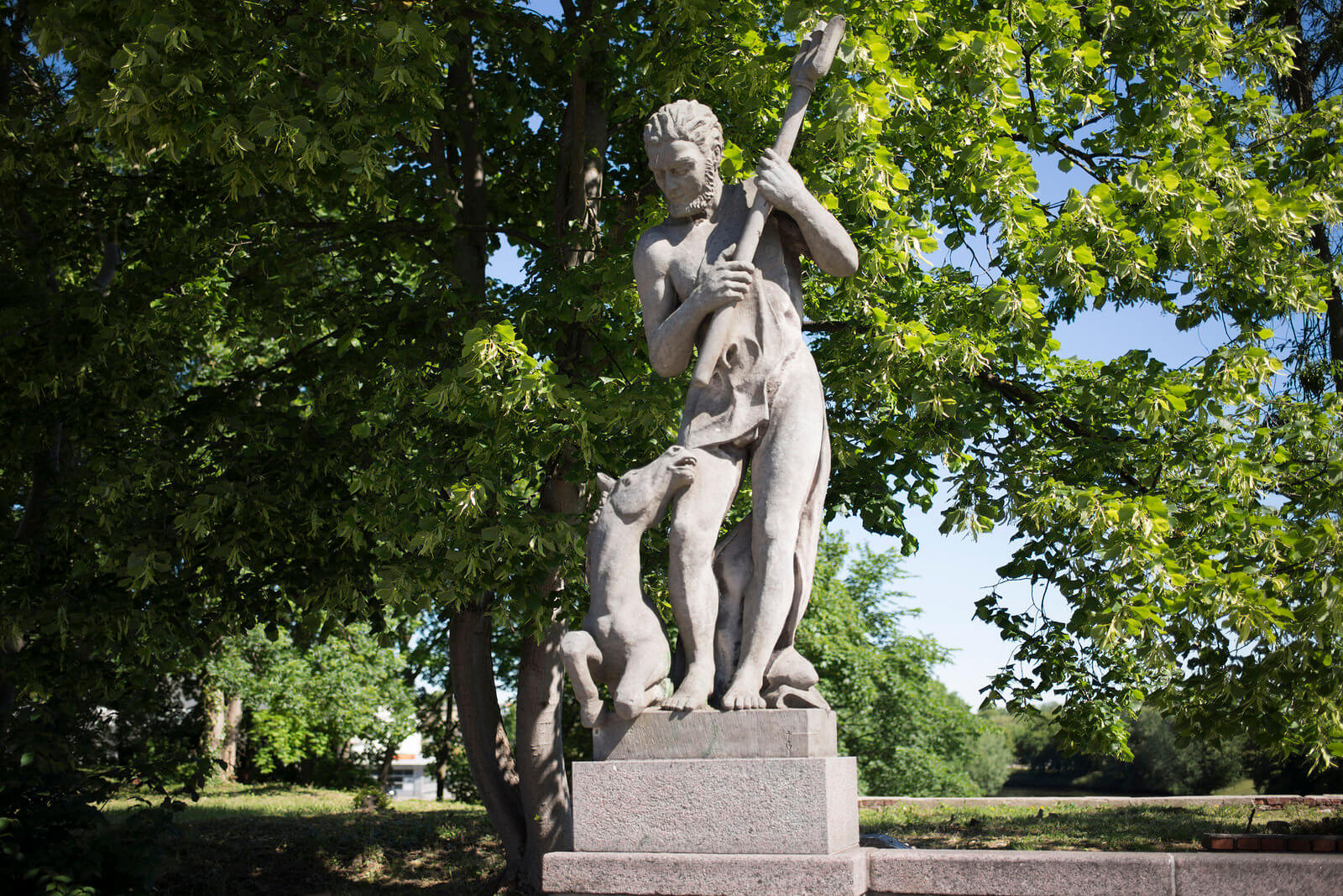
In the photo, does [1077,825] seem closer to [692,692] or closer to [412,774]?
[692,692]

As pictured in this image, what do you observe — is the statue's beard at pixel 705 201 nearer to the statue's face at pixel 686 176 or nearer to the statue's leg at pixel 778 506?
the statue's face at pixel 686 176

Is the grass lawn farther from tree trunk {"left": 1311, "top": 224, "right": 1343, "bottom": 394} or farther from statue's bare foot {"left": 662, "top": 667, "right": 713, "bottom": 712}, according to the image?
statue's bare foot {"left": 662, "top": 667, "right": 713, "bottom": 712}

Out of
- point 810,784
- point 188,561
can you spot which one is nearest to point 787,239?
point 810,784

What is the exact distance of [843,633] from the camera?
29.9m

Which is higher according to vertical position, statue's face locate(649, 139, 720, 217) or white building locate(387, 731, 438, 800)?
statue's face locate(649, 139, 720, 217)

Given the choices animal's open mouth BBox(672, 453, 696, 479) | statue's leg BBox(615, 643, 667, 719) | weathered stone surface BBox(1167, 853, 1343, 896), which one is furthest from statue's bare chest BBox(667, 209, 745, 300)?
weathered stone surface BBox(1167, 853, 1343, 896)

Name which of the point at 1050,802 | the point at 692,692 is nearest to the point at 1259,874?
the point at 692,692

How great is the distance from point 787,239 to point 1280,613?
4403 mm

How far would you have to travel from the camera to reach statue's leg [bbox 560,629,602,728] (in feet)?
13.7

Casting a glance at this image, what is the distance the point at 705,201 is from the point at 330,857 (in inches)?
386

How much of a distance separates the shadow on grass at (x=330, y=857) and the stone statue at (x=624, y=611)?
7049 millimetres

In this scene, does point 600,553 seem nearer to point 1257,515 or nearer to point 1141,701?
point 1257,515

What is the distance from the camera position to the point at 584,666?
4.20 m

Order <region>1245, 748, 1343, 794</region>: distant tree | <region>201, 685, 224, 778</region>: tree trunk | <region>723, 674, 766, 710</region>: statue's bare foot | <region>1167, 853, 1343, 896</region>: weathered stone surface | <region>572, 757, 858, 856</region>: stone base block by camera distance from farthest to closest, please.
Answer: <region>201, 685, 224, 778</region>: tree trunk
<region>1245, 748, 1343, 794</region>: distant tree
<region>723, 674, 766, 710</region>: statue's bare foot
<region>572, 757, 858, 856</region>: stone base block
<region>1167, 853, 1343, 896</region>: weathered stone surface
